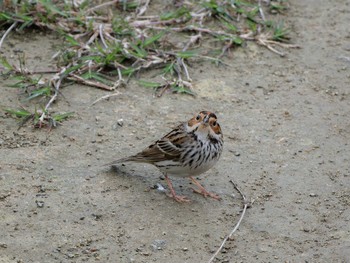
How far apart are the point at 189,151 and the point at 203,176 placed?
51cm

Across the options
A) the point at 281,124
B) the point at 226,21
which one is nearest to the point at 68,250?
the point at 281,124

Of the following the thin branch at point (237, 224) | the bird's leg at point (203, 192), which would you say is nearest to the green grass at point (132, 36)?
the bird's leg at point (203, 192)

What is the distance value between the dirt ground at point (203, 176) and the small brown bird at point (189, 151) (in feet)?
0.63

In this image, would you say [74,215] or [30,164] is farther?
[30,164]

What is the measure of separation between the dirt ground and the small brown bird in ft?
0.63

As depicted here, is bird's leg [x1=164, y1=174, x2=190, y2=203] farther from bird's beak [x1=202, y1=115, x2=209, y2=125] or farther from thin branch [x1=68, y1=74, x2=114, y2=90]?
thin branch [x1=68, y1=74, x2=114, y2=90]

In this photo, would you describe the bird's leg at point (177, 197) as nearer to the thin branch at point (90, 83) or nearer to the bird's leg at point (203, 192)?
the bird's leg at point (203, 192)

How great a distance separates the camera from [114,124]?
6867mm

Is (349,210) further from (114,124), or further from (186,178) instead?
(114,124)

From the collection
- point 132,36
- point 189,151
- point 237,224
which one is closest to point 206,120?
point 189,151

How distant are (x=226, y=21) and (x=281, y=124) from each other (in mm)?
1830

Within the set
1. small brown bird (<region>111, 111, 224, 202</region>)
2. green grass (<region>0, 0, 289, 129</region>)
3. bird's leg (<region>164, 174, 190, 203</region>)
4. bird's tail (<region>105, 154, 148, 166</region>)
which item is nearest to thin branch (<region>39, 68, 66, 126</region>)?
green grass (<region>0, 0, 289, 129</region>)

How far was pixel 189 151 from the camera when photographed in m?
6.01

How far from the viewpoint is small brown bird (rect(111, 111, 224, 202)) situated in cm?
598
